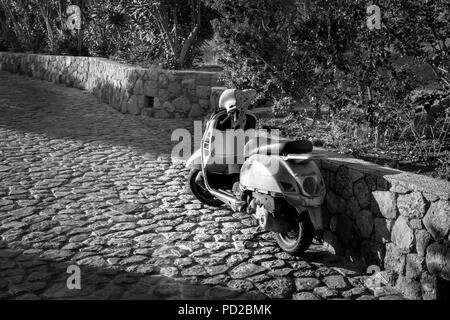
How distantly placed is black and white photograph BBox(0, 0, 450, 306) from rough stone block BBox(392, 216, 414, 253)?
0.01 metres

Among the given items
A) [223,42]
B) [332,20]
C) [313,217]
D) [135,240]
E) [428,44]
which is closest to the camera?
[313,217]

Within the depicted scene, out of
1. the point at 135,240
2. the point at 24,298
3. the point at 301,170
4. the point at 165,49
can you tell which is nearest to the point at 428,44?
the point at 301,170

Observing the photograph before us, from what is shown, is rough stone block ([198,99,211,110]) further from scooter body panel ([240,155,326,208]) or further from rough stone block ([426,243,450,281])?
rough stone block ([426,243,450,281])

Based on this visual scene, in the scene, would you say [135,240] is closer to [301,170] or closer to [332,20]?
[301,170]

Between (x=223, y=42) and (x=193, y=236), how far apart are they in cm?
414

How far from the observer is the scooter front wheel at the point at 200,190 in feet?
18.4

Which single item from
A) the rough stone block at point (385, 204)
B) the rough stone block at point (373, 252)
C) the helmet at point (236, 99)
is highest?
the helmet at point (236, 99)

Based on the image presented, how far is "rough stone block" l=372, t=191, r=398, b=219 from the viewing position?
3.73 meters

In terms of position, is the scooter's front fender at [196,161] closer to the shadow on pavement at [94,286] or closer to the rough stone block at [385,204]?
the shadow on pavement at [94,286]

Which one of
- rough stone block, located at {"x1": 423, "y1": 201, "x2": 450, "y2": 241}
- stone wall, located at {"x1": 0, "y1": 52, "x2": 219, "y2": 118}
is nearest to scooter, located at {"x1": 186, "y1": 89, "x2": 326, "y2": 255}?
rough stone block, located at {"x1": 423, "y1": 201, "x2": 450, "y2": 241}

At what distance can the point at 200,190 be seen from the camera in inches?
226

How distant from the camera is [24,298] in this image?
345cm

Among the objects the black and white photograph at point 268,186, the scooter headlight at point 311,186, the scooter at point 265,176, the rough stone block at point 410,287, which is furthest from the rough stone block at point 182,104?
the rough stone block at point 410,287
